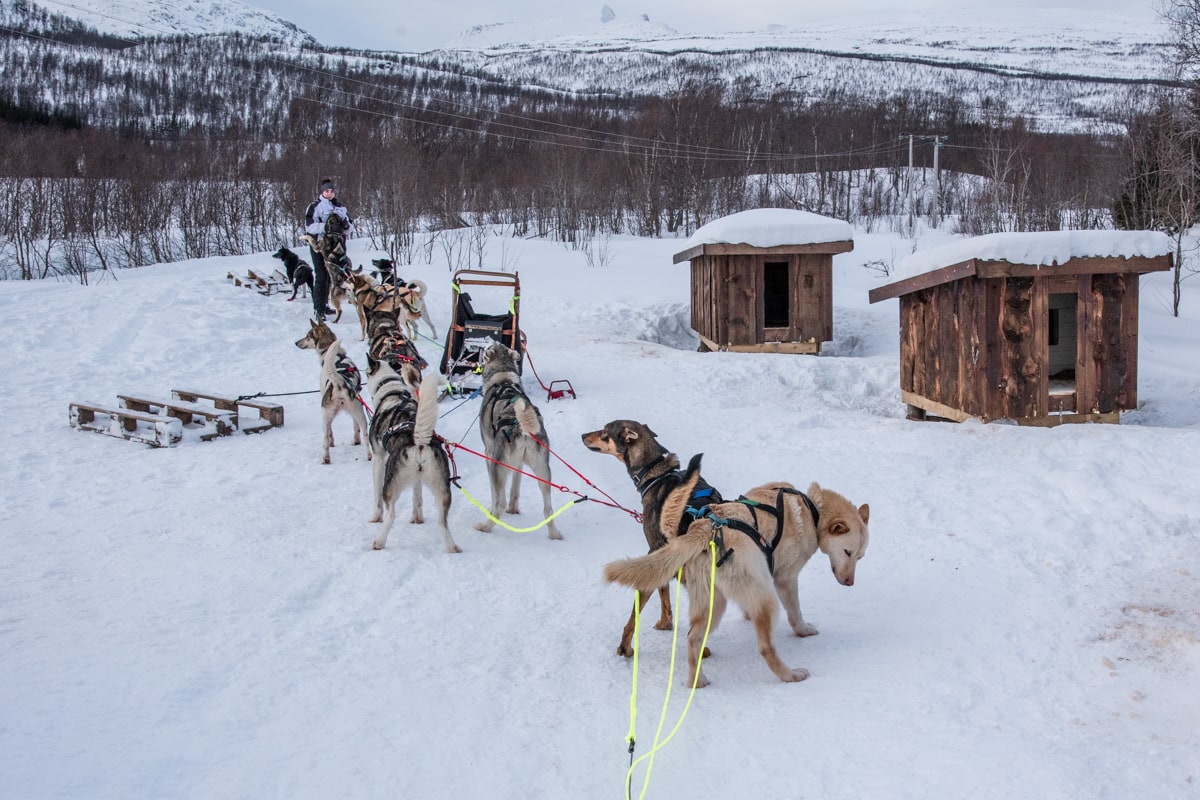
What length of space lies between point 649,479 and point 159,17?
105 m

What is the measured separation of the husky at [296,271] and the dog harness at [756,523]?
11.4m

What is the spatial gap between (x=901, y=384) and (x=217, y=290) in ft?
33.5

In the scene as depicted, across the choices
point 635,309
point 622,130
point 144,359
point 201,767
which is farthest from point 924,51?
point 201,767

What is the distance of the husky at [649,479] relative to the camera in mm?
3857

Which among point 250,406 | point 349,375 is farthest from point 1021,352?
point 250,406

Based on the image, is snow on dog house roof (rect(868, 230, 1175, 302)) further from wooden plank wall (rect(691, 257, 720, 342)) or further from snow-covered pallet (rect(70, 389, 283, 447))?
snow-covered pallet (rect(70, 389, 283, 447))

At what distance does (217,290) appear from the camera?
44.5ft

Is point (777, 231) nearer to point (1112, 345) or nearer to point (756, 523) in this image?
point (1112, 345)

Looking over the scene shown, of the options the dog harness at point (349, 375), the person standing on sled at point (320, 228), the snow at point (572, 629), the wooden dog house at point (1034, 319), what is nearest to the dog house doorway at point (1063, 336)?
the wooden dog house at point (1034, 319)

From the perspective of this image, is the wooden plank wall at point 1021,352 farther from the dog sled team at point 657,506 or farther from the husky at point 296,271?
the husky at point 296,271

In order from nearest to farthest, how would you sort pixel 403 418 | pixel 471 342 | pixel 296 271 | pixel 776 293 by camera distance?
pixel 403 418, pixel 471 342, pixel 296 271, pixel 776 293

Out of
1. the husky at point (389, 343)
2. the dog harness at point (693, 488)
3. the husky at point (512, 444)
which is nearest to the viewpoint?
the dog harness at point (693, 488)

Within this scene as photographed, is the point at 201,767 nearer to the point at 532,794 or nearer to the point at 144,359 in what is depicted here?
the point at 532,794

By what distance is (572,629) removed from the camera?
164 inches
